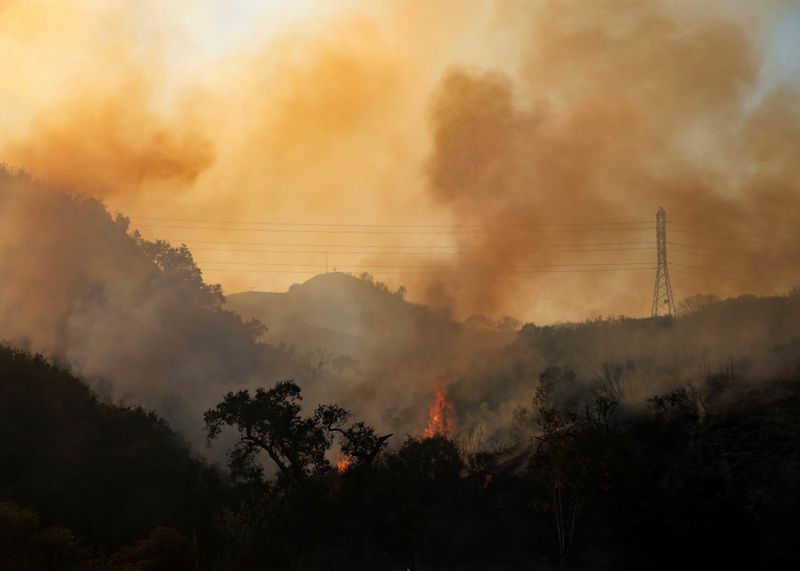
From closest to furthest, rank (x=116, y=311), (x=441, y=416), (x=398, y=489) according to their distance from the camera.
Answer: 1. (x=398, y=489)
2. (x=441, y=416)
3. (x=116, y=311)

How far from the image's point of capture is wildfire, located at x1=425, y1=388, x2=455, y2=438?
131 metres

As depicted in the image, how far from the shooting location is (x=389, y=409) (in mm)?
142250

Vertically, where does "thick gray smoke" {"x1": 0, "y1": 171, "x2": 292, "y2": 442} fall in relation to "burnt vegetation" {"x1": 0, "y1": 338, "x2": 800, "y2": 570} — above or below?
above

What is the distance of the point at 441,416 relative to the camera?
446 feet

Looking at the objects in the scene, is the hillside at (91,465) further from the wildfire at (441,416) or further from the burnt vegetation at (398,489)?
the wildfire at (441,416)

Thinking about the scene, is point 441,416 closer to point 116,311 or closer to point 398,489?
point 116,311

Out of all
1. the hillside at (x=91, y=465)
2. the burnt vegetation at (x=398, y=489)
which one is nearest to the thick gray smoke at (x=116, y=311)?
the hillside at (x=91, y=465)

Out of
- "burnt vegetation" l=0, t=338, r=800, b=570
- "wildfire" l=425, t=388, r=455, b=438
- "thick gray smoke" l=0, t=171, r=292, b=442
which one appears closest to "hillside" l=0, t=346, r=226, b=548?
"burnt vegetation" l=0, t=338, r=800, b=570

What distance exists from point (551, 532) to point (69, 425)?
146ft

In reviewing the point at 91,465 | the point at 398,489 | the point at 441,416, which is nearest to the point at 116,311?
the point at 441,416

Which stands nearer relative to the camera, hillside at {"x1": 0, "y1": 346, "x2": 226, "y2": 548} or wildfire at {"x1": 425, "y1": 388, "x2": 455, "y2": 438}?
hillside at {"x1": 0, "y1": 346, "x2": 226, "y2": 548}

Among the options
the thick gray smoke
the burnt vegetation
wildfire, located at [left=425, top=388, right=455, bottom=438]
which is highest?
the thick gray smoke

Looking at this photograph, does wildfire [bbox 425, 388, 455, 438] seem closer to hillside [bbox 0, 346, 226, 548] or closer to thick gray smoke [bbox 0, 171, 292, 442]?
thick gray smoke [bbox 0, 171, 292, 442]

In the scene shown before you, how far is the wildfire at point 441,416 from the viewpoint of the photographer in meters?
131
